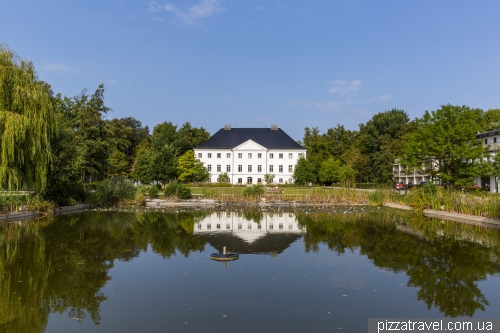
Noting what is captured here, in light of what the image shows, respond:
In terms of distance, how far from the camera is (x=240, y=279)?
8.21 meters

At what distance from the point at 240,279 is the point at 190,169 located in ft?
157

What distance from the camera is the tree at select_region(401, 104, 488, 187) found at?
75.9 feet

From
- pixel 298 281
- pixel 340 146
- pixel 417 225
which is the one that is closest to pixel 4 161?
pixel 298 281

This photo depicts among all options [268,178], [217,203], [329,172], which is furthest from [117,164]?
[217,203]

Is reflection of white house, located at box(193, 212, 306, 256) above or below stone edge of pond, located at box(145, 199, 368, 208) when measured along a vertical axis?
below

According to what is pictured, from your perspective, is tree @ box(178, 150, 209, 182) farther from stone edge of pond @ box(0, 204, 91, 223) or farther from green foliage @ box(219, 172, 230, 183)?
stone edge of pond @ box(0, 204, 91, 223)

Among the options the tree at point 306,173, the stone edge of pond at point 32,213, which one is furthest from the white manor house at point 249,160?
the stone edge of pond at point 32,213

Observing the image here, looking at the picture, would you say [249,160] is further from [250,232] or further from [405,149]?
[250,232]

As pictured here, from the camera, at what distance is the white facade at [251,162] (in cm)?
6394

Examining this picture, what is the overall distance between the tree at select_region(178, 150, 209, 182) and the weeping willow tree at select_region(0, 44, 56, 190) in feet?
117

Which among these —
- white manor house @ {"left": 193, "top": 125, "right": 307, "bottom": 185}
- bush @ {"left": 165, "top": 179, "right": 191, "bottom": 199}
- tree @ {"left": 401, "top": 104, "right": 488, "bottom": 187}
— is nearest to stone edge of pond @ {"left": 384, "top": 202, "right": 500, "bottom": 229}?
tree @ {"left": 401, "top": 104, "right": 488, "bottom": 187}

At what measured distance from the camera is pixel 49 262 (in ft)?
31.4

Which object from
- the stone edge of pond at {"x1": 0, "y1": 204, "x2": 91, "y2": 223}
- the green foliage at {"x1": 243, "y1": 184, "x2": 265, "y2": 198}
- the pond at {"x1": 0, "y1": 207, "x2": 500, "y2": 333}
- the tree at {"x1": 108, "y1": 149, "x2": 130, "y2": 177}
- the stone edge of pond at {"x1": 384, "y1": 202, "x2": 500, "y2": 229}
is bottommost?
the pond at {"x1": 0, "y1": 207, "x2": 500, "y2": 333}

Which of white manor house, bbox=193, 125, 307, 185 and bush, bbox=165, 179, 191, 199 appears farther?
→ white manor house, bbox=193, 125, 307, 185
